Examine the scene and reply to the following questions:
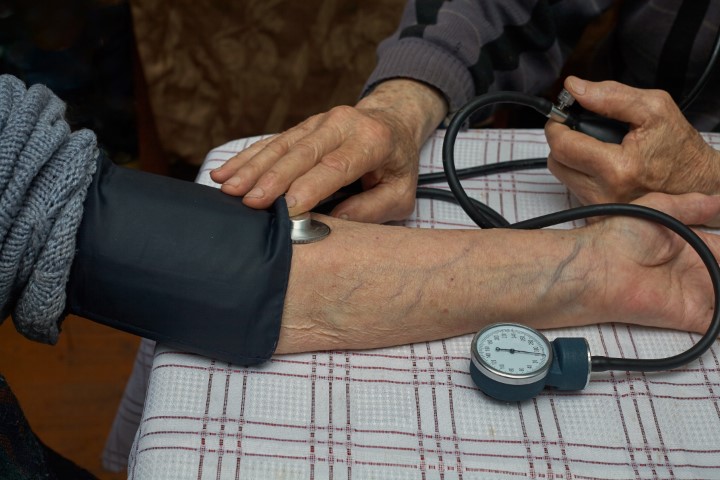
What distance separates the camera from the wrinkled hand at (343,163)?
724 millimetres

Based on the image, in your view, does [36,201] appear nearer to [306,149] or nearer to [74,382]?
[306,149]

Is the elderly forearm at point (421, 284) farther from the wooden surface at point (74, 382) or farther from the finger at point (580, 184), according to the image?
the wooden surface at point (74, 382)

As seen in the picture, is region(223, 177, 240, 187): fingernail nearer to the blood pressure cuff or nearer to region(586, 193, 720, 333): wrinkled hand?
the blood pressure cuff

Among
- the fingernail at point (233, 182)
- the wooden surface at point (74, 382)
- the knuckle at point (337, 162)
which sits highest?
the fingernail at point (233, 182)

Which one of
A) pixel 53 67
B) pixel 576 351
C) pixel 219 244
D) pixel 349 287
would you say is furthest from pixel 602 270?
pixel 53 67

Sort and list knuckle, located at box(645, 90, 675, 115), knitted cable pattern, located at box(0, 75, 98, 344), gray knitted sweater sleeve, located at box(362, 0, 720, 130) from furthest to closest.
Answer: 1. gray knitted sweater sleeve, located at box(362, 0, 720, 130)
2. knuckle, located at box(645, 90, 675, 115)
3. knitted cable pattern, located at box(0, 75, 98, 344)

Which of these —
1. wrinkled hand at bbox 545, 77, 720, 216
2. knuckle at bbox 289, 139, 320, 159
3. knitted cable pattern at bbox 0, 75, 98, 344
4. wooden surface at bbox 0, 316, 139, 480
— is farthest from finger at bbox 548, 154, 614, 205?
wooden surface at bbox 0, 316, 139, 480

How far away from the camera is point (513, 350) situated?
668 millimetres

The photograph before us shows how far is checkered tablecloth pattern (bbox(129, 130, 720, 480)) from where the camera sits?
609mm

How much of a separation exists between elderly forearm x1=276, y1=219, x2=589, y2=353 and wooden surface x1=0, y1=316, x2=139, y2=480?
855mm

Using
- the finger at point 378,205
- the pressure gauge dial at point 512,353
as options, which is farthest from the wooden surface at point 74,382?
the pressure gauge dial at point 512,353

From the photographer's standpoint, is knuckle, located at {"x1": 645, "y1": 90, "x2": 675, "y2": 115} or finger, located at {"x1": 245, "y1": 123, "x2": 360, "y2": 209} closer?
finger, located at {"x1": 245, "y1": 123, "x2": 360, "y2": 209}

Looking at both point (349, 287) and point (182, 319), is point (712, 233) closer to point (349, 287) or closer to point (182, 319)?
point (349, 287)

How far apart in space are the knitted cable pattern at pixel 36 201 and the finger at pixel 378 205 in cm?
26
